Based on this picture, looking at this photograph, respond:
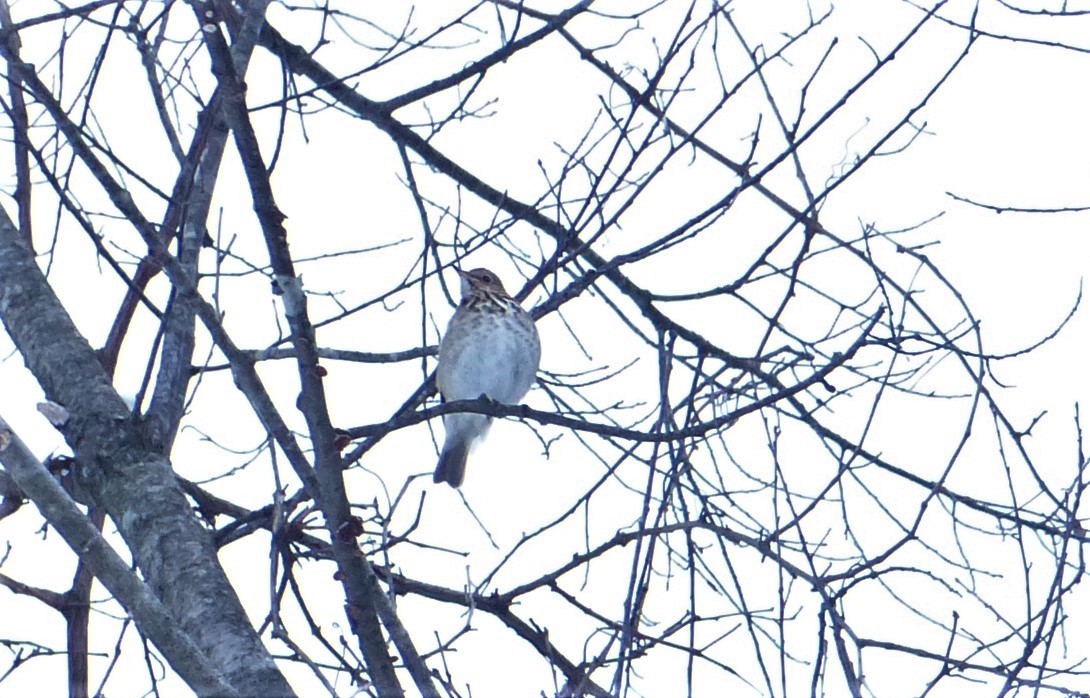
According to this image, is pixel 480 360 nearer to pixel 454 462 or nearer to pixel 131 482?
pixel 454 462

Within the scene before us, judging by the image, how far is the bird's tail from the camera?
22.8 feet

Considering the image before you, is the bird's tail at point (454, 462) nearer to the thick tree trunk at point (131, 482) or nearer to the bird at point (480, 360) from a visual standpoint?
the bird at point (480, 360)

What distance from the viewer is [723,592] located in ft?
14.2

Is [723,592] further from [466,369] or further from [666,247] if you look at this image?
[466,369]

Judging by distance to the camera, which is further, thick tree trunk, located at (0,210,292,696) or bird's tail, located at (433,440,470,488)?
bird's tail, located at (433,440,470,488)

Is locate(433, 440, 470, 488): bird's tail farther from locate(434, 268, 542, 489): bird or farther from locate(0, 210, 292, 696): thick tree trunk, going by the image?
locate(0, 210, 292, 696): thick tree trunk

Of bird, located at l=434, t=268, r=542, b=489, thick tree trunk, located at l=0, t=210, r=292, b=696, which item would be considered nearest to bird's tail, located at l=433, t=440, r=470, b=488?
bird, located at l=434, t=268, r=542, b=489

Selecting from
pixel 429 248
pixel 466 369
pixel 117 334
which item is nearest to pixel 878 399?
pixel 429 248

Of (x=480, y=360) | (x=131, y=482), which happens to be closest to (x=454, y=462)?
(x=480, y=360)

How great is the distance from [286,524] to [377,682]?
721 mm

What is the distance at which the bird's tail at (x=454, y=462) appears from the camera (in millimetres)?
6961

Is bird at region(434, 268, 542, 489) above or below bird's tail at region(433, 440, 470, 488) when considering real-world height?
above

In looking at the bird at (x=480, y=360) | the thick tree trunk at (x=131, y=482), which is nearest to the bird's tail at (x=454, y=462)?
Answer: the bird at (x=480, y=360)

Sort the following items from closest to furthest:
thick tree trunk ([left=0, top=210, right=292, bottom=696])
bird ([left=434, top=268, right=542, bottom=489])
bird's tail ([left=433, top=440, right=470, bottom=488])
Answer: thick tree trunk ([left=0, top=210, right=292, bottom=696]), bird ([left=434, top=268, right=542, bottom=489]), bird's tail ([left=433, top=440, right=470, bottom=488])
